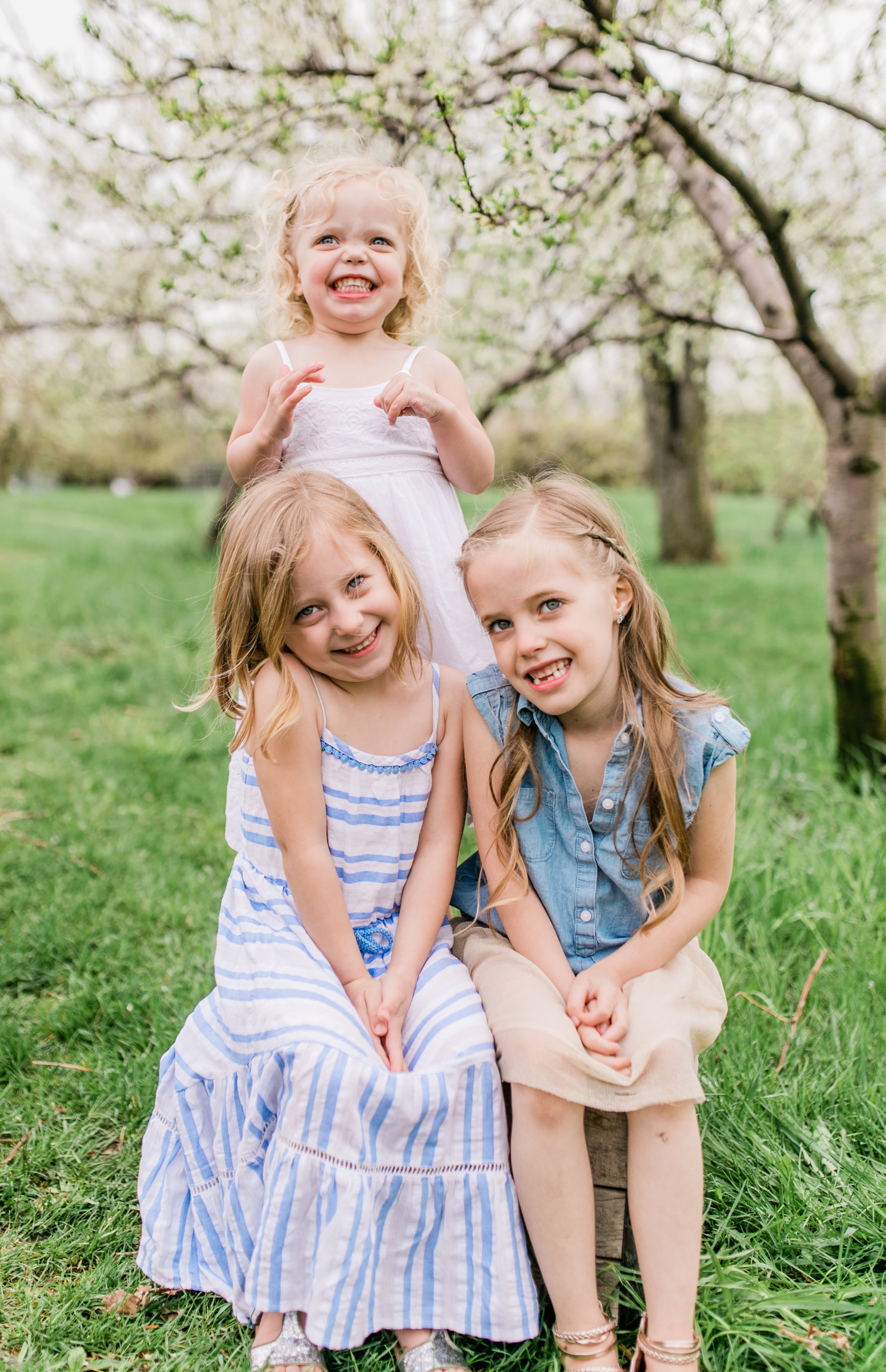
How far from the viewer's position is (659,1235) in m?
1.55

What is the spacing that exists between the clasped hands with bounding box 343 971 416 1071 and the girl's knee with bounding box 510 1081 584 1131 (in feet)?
0.67

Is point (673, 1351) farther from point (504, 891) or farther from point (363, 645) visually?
point (363, 645)

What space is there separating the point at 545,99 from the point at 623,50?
1.39m

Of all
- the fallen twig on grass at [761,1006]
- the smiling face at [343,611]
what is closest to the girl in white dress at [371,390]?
the smiling face at [343,611]

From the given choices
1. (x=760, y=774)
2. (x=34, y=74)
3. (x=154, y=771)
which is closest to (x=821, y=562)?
(x=760, y=774)

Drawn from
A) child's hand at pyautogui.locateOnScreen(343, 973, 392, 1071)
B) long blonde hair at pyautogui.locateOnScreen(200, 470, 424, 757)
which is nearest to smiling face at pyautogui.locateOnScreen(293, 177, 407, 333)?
long blonde hair at pyautogui.locateOnScreen(200, 470, 424, 757)

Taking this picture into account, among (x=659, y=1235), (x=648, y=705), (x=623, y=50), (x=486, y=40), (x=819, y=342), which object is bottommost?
(x=659, y=1235)

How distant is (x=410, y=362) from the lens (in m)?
2.01

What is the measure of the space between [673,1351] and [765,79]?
111 inches

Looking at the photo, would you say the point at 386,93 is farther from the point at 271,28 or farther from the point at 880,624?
the point at 880,624

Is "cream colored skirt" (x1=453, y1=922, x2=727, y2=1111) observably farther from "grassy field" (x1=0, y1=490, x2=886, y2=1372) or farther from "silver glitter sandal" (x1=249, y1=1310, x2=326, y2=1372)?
"silver glitter sandal" (x1=249, y1=1310, x2=326, y2=1372)

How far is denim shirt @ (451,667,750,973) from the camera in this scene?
1770 mm

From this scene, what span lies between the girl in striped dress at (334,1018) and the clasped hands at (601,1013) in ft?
0.53

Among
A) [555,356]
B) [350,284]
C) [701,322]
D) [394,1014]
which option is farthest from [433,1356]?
[555,356]
